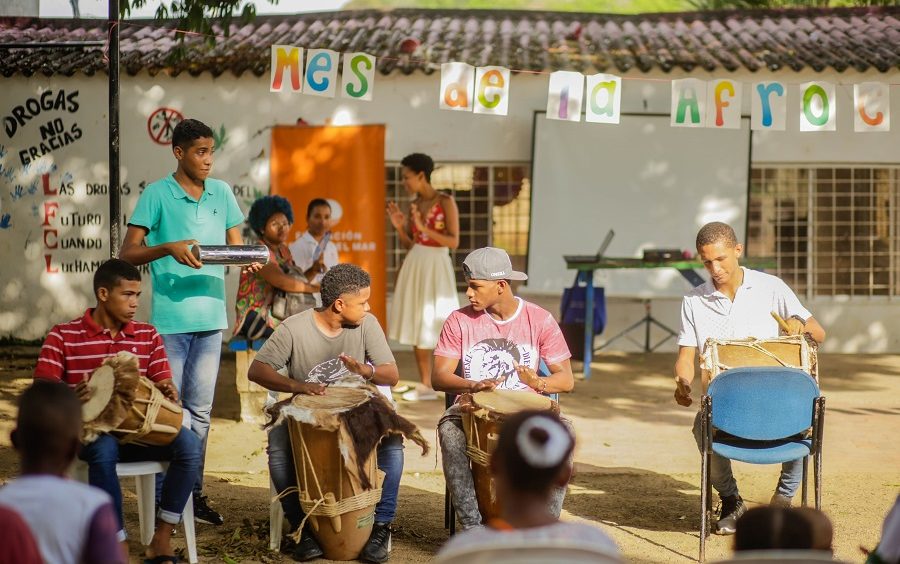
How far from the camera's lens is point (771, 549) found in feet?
10.1

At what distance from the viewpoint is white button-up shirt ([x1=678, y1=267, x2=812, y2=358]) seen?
6.02 m

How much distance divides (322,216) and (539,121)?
13.8 feet

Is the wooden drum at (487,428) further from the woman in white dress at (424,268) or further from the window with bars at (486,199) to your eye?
the window with bars at (486,199)

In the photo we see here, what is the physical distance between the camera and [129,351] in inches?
205

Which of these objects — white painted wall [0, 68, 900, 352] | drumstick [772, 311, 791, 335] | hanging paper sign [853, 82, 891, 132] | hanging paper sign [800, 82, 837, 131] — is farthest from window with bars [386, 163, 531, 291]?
drumstick [772, 311, 791, 335]

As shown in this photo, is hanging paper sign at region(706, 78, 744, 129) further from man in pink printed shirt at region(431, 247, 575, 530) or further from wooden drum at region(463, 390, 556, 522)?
wooden drum at region(463, 390, 556, 522)

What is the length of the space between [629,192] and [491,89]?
397 cm

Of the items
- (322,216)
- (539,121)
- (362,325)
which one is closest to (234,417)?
(322,216)

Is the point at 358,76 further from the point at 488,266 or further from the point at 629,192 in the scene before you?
the point at 629,192

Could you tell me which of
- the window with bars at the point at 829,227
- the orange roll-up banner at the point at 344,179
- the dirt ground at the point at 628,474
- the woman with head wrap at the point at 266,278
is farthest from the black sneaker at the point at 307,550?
the window with bars at the point at 829,227

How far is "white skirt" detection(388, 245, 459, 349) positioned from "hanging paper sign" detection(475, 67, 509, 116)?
1372 millimetres

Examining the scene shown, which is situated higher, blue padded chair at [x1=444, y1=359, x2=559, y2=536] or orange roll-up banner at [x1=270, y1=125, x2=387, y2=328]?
orange roll-up banner at [x1=270, y1=125, x2=387, y2=328]

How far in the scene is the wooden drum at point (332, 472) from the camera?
522cm

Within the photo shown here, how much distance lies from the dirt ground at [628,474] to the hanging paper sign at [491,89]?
2.42 meters
